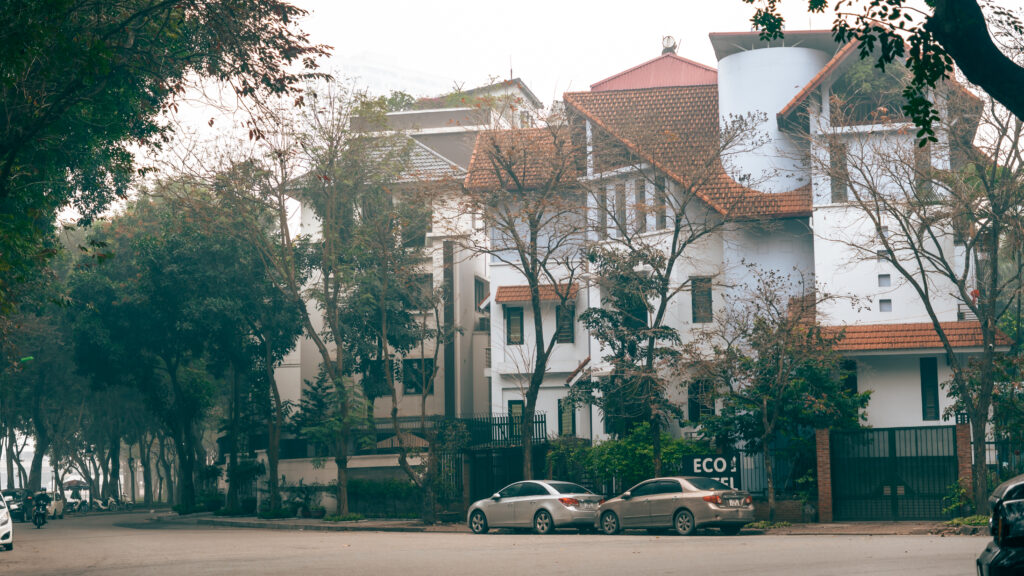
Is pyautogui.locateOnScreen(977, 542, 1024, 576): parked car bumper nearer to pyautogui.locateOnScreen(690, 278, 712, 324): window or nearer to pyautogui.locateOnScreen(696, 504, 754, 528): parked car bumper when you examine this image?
pyautogui.locateOnScreen(696, 504, 754, 528): parked car bumper

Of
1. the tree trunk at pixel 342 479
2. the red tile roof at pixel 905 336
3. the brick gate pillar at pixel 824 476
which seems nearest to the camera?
the brick gate pillar at pixel 824 476

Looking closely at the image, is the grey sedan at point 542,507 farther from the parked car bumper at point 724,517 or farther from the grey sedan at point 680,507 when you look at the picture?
the parked car bumper at point 724,517

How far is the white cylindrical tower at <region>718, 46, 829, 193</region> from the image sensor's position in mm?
36844

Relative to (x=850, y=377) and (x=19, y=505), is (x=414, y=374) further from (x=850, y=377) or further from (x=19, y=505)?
(x=850, y=377)

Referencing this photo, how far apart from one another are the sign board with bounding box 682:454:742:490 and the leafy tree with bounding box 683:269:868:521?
0.59 metres

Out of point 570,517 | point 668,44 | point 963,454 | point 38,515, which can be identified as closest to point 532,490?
point 570,517

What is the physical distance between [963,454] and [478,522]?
1226 cm

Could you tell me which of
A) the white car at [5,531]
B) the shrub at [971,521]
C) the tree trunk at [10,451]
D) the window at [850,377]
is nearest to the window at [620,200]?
the window at [850,377]

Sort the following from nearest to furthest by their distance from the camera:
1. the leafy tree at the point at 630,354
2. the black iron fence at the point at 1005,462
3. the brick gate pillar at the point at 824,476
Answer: the black iron fence at the point at 1005,462 < the brick gate pillar at the point at 824,476 < the leafy tree at the point at 630,354

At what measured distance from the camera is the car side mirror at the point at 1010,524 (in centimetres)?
759

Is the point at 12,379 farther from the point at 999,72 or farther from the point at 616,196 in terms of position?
the point at 999,72

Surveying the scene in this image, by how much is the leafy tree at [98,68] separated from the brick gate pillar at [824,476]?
17.8 meters

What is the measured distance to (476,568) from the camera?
52.2 ft

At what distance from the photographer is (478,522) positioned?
28.2 metres
